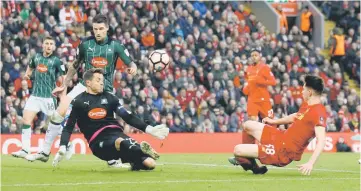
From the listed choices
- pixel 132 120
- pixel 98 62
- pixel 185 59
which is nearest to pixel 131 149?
pixel 132 120

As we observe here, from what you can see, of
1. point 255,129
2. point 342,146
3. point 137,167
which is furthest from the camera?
point 342,146

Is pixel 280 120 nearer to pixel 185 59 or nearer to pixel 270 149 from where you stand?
pixel 270 149

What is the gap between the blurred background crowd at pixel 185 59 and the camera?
81.7ft

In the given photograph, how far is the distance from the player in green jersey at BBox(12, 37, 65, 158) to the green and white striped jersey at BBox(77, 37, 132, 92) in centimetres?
182

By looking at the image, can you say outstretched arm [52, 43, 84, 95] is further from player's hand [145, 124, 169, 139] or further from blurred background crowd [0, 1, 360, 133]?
blurred background crowd [0, 1, 360, 133]

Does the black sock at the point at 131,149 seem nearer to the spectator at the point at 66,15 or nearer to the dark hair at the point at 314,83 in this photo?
the dark hair at the point at 314,83

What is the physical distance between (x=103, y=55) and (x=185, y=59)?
1258 centimetres

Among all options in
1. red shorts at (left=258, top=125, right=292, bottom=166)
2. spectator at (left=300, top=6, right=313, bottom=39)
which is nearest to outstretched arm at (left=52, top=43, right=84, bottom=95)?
red shorts at (left=258, top=125, right=292, bottom=166)

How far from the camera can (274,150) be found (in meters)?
12.9

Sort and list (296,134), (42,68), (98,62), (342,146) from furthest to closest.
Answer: (342,146)
(42,68)
(98,62)
(296,134)

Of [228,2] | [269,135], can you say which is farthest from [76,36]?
[269,135]

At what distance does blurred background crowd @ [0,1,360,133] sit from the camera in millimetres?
24891

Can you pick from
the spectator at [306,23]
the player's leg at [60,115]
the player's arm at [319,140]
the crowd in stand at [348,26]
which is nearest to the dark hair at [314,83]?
the player's arm at [319,140]

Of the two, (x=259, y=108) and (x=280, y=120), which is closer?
(x=280, y=120)
